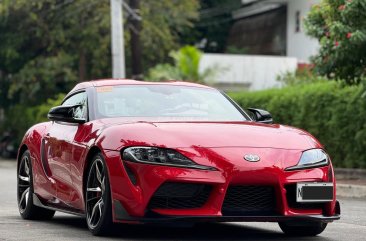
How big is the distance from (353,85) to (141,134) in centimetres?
1150

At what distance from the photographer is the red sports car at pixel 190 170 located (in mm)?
8047

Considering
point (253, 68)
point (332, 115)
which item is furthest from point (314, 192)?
point (253, 68)

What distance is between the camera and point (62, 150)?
9688mm

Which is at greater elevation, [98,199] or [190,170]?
[190,170]

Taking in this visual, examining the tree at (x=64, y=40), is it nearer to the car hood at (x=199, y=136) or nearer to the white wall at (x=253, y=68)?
the white wall at (x=253, y=68)

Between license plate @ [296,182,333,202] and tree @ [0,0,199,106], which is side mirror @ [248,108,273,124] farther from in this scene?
tree @ [0,0,199,106]

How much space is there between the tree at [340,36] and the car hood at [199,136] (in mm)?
8280

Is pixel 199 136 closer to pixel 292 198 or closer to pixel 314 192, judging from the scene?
pixel 292 198

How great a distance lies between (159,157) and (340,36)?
31.3 ft

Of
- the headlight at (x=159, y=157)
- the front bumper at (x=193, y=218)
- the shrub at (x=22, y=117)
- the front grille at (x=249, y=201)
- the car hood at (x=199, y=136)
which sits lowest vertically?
the shrub at (x=22, y=117)

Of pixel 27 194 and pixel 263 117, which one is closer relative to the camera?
pixel 263 117

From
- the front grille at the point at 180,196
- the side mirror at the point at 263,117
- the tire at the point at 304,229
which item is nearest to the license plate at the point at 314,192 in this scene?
the tire at the point at 304,229

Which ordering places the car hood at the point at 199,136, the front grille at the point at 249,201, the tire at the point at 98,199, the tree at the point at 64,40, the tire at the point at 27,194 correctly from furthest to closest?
the tree at the point at 64,40, the tire at the point at 27,194, the tire at the point at 98,199, the car hood at the point at 199,136, the front grille at the point at 249,201

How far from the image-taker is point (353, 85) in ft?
63.2
